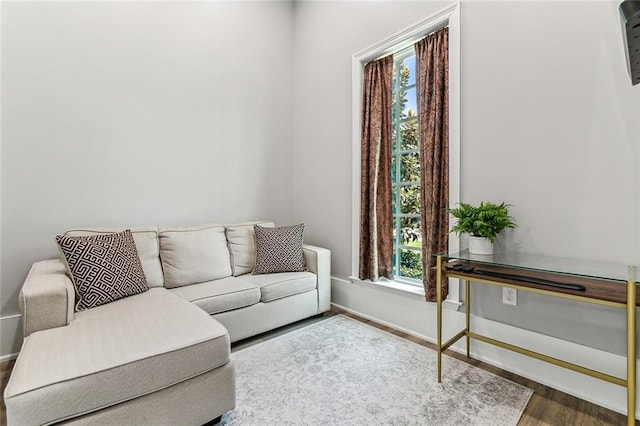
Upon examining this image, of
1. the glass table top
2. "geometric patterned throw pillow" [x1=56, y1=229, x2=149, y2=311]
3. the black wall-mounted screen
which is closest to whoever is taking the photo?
the black wall-mounted screen

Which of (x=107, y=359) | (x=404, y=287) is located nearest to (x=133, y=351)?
(x=107, y=359)

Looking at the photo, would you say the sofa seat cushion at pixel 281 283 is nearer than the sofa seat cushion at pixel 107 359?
No

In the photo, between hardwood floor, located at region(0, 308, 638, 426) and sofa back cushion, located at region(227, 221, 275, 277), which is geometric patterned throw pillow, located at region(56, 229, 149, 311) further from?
sofa back cushion, located at region(227, 221, 275, 277)

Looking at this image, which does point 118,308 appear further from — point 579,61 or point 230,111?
point 579,61

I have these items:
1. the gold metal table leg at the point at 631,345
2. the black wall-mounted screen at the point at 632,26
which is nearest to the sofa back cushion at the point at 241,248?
the gold metal table leg at the point at 631,345

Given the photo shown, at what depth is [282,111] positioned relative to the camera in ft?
12.2

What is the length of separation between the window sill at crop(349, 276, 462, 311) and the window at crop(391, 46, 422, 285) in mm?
109

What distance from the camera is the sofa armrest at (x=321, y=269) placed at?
115 inches

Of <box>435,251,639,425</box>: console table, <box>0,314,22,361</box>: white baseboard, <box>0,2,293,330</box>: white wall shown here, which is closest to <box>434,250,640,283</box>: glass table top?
<box>435,251,639,425</box>: console table

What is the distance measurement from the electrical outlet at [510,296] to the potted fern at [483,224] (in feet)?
1.10

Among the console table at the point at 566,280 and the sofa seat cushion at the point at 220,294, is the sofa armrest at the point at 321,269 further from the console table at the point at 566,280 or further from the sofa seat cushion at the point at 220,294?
the console table at the point at 566,280

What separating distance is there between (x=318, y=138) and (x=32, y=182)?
251cm

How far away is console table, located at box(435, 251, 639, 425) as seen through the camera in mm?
1276

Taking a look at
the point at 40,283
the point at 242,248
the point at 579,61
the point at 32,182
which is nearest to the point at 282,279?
the point at 242,248
